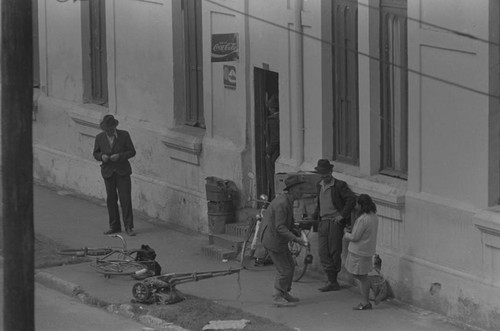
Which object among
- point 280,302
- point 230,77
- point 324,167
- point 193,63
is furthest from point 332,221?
point 193,63

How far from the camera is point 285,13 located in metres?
17.5

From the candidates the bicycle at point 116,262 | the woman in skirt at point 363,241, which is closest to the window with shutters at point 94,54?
the bicycle at point 116,262

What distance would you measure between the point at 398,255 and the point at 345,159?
2.01 m

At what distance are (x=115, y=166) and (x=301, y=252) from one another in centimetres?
375

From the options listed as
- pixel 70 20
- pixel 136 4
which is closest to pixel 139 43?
pixel 136 4

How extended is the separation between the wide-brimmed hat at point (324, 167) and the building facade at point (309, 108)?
539 millimetres

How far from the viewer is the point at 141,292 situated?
15672 mm

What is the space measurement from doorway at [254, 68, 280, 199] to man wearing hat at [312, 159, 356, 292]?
2.27 meters

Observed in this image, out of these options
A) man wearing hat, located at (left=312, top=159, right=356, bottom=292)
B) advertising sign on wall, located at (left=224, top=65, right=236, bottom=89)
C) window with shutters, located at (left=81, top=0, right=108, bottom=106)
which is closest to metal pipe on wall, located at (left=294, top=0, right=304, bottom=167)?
man wearing hat, located at (left=312, top=159, right=356, bottom=292)

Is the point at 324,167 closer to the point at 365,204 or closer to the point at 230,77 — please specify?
the point at 365,204

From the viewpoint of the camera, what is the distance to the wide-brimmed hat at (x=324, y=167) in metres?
16.0

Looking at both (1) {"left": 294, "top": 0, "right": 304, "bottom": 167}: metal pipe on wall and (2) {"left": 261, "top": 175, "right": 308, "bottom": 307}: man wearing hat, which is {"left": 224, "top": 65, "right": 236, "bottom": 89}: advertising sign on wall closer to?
(1) {"left": 294, "top": 0, "right": 304, "bottom": 167}: metal pipe on wall

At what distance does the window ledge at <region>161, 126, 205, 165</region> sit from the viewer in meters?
19.7

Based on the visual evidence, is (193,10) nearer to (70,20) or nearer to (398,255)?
(70,20)
